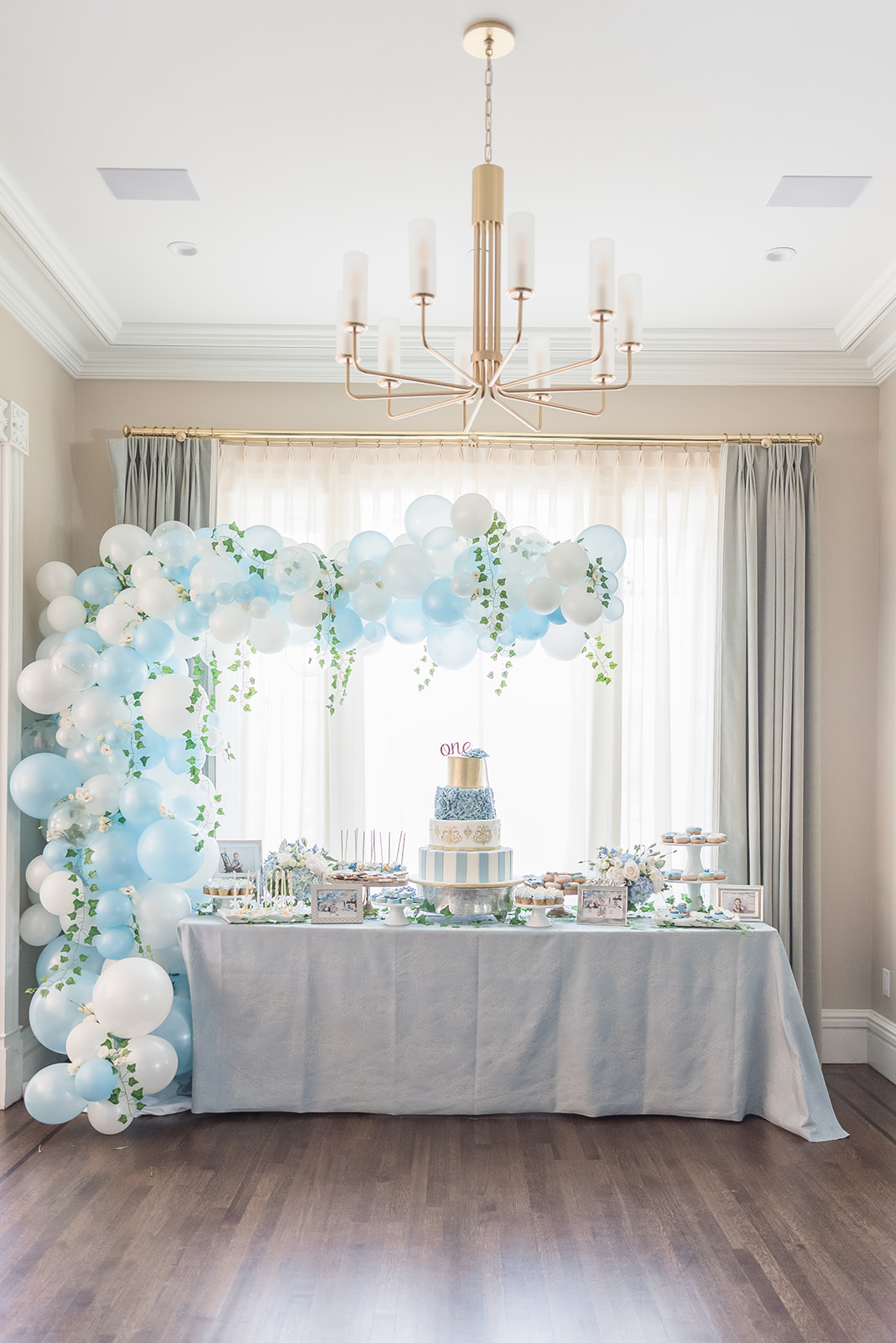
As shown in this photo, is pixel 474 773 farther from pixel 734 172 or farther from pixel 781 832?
Answer: pixel 734 172

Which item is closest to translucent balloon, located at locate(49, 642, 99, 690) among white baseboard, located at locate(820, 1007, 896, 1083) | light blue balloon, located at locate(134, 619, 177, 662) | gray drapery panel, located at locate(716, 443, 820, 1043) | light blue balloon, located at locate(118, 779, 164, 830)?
light blue balloon, located at locate(134, 619, 177, 662)

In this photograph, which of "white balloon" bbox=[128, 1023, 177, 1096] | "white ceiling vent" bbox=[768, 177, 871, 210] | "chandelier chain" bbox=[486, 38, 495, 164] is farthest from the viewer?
"white balloon" bbox=[128, 1023, 177, 1096]

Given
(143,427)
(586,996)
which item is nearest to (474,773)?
(586,996)

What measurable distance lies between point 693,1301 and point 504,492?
10.8ft

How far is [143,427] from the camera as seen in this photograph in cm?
465

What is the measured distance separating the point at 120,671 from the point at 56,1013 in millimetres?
1258

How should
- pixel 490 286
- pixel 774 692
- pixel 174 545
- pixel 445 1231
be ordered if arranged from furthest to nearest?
pixel 774 692 → pixel 174 545 → pixel 445 1231 → pixel 490 286

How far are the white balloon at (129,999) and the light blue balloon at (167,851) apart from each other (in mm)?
329

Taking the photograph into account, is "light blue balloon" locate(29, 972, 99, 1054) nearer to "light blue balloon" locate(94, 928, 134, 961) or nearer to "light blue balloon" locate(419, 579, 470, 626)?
"light blue balloon" locate(94, 928, 134, 961)

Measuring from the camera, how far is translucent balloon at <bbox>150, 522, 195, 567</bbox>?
3760 mm

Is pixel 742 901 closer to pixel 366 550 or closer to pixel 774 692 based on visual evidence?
pixel 774 692

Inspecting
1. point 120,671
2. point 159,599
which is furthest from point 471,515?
point 120,671

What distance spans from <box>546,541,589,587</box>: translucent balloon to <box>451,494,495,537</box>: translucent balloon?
0.89 ft

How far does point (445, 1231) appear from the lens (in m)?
2.91
